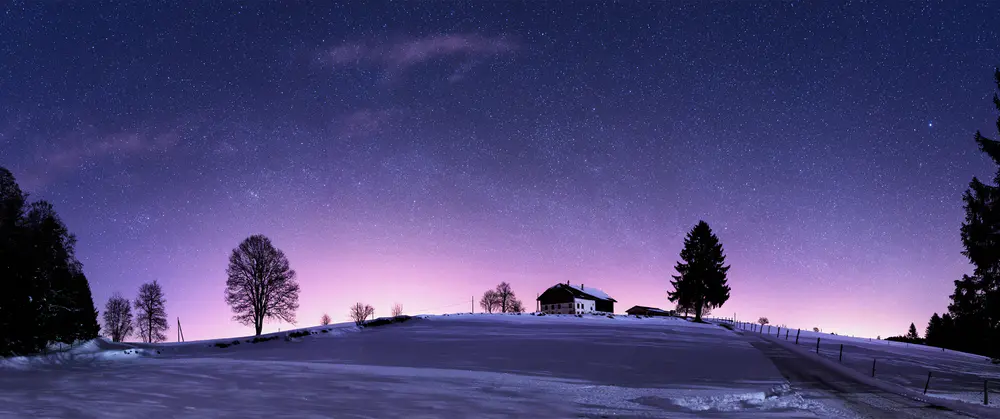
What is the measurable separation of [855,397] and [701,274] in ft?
194

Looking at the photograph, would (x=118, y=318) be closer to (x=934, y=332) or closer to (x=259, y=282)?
(x=259, y=282)

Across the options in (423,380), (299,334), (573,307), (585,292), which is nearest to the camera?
(423,380)

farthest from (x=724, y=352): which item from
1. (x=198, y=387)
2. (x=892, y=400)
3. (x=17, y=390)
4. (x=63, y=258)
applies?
(x=63, y=258)

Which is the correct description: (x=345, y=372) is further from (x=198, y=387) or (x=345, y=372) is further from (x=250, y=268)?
(x=250, y=268)

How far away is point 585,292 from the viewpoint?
129000 millimetres

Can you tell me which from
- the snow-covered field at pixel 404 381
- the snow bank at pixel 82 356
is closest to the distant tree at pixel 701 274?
the snow-covered field at pixel 404 381

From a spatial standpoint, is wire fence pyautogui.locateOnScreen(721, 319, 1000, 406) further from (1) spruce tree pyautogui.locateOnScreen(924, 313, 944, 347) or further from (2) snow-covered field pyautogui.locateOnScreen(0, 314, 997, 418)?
(1) spruce tree pyautogui.locateOnScreen(924, 313, 944, 347)

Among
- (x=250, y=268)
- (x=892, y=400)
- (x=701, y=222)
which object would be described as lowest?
(x=892, y=400)

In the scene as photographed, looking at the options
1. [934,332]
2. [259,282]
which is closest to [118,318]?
[259,282]

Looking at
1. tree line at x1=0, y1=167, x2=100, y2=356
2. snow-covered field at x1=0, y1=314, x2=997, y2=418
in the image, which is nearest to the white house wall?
snow-covered field at x1=0, y1=314, x2=997, y2=418

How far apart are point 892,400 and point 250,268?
182 feet

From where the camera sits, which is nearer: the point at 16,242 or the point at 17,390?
the point at 17,390

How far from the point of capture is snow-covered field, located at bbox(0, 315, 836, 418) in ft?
49.1

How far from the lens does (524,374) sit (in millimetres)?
23266
